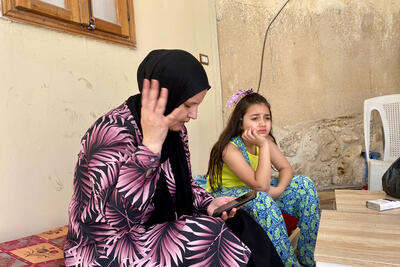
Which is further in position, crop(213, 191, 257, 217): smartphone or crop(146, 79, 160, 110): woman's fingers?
crop(213, 191, 257, 217): smartphone

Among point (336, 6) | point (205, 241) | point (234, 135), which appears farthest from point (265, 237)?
point (336, 6)

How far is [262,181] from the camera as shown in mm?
1484

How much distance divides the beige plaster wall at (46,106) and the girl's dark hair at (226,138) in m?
0.75

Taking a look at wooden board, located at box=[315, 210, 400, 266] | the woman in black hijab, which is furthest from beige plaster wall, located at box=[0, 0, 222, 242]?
wooden board, located at box=[315, 210, 400, 266]

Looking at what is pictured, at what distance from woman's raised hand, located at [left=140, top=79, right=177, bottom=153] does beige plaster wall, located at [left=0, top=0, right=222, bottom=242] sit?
0.86 metres

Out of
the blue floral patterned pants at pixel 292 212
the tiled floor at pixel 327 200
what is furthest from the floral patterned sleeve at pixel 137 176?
the tiled floor at pixel 327 200

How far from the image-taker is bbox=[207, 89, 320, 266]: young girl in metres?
1.28

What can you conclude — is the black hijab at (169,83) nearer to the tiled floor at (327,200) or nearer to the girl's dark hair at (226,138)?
the girl's dark hair at (226,138)

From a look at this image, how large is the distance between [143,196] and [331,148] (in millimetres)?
2453

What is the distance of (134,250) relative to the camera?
0.86 metres

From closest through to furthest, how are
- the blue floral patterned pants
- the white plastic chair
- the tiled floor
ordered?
the blue floral patterned pants < the white plastic chair < the tiled floor

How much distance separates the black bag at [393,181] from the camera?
4.23ft

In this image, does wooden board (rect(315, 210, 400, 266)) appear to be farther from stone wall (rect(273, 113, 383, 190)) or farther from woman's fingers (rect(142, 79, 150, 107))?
stone wall (rect(273, 113, 383, 190))

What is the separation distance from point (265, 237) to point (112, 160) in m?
0.63
